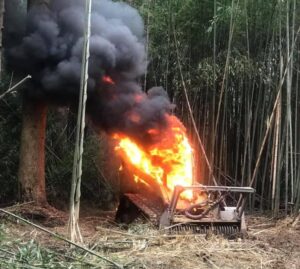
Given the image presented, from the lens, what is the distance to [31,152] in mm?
9117

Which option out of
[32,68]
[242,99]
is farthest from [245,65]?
[32,68]

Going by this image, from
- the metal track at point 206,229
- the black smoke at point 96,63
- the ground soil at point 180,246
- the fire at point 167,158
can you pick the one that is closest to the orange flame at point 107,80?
the black smoke at point 96,63

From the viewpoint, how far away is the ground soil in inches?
239

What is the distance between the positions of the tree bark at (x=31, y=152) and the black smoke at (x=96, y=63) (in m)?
0.30

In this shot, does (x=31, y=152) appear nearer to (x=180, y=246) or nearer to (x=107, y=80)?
(x=107, y=80)

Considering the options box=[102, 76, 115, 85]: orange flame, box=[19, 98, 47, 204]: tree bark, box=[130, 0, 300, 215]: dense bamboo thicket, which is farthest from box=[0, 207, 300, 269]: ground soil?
box=[102, 76, 115, 85]: orange flame

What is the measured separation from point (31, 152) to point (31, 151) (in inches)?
0.7

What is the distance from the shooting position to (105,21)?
927cm

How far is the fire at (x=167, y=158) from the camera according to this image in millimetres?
9127

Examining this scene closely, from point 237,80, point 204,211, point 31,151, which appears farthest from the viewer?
point 237,80

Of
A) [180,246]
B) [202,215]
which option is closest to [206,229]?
[202,215]

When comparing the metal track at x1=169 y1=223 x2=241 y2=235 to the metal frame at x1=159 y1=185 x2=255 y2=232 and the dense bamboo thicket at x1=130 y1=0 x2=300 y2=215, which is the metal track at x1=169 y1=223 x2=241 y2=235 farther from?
the dense bamboo thicket at x1=130 y1=0 x2=300 y2=215

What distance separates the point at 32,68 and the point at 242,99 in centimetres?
399

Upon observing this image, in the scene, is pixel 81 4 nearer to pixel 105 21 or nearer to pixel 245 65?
pixel 105 21
